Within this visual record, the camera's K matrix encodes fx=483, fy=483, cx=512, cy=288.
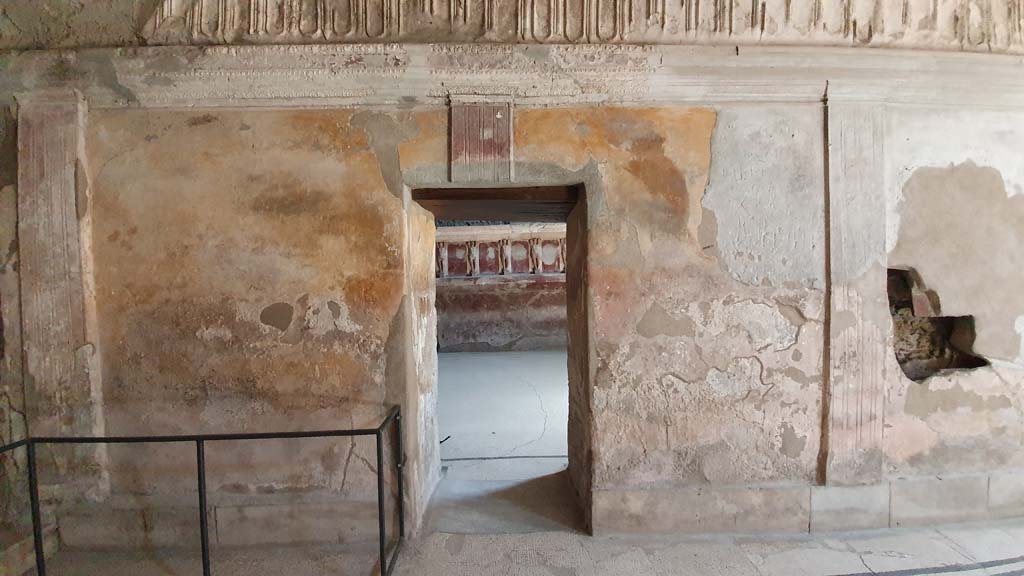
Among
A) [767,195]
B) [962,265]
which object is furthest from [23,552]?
[962,265]

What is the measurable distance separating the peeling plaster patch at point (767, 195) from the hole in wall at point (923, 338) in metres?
0.63

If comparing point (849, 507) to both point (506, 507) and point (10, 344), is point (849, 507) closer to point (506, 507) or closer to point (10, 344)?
point (506, 507)

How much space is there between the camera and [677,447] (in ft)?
8.77

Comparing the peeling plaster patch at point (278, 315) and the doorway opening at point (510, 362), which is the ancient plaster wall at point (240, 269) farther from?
the doorway opening at point (510, 362)

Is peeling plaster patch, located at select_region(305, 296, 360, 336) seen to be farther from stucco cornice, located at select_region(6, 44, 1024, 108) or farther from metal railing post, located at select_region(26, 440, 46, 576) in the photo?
metal railing post, located at select_region(26, 440, 46, 576)

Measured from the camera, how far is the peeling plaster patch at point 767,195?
2.63m

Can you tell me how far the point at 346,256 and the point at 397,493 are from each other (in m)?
1.31

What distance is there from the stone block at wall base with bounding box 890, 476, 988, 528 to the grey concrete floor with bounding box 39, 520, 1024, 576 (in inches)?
2.4

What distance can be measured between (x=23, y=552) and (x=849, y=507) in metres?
4.33

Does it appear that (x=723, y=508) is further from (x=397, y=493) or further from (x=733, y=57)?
(x=733, y=57)

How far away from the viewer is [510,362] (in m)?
7.50

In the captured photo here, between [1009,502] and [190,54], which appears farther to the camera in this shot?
[1009,502]

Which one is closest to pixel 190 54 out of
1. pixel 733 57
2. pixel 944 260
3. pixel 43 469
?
pixel 43 469

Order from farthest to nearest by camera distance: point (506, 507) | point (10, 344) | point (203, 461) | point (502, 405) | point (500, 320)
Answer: point (500, 320) < point (502, 405) < point (506, 507) < point (10, 344) < point (203, 461)
